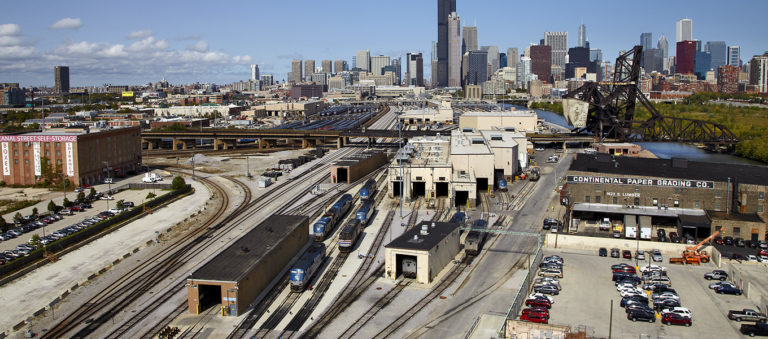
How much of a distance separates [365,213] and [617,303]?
16217mm

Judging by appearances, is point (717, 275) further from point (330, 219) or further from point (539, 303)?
point (330, 219)

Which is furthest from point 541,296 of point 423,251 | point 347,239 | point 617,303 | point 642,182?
point 642,182

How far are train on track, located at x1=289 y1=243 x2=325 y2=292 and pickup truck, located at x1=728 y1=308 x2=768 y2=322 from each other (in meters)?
16.6

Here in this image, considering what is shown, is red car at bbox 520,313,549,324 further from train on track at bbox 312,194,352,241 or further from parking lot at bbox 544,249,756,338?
train on track at bbox 312,194,352,241

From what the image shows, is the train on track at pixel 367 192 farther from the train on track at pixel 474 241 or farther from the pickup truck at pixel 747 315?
the pickup truck at pixel 747 315

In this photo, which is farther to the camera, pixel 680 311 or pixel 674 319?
pixel 680 311

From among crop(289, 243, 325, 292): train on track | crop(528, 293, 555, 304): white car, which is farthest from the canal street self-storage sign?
crop(289, 243, 325, 292): train on track

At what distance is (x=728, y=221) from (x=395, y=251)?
19.4 meters

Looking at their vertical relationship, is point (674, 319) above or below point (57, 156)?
below

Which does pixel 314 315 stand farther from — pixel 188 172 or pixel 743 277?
pixel 188 172

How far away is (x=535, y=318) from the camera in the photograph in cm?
2303

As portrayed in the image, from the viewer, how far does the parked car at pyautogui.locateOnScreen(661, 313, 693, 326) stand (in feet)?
75.2

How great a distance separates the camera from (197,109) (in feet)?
449

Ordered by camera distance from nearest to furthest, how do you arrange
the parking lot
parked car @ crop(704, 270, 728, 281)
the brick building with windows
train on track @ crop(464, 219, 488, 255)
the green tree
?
the parking lot → parked car @ crop(704, 270, 728, 281) → train on track @ crop(464, 219, 488, 255) → the green tree → the brick building with windows
